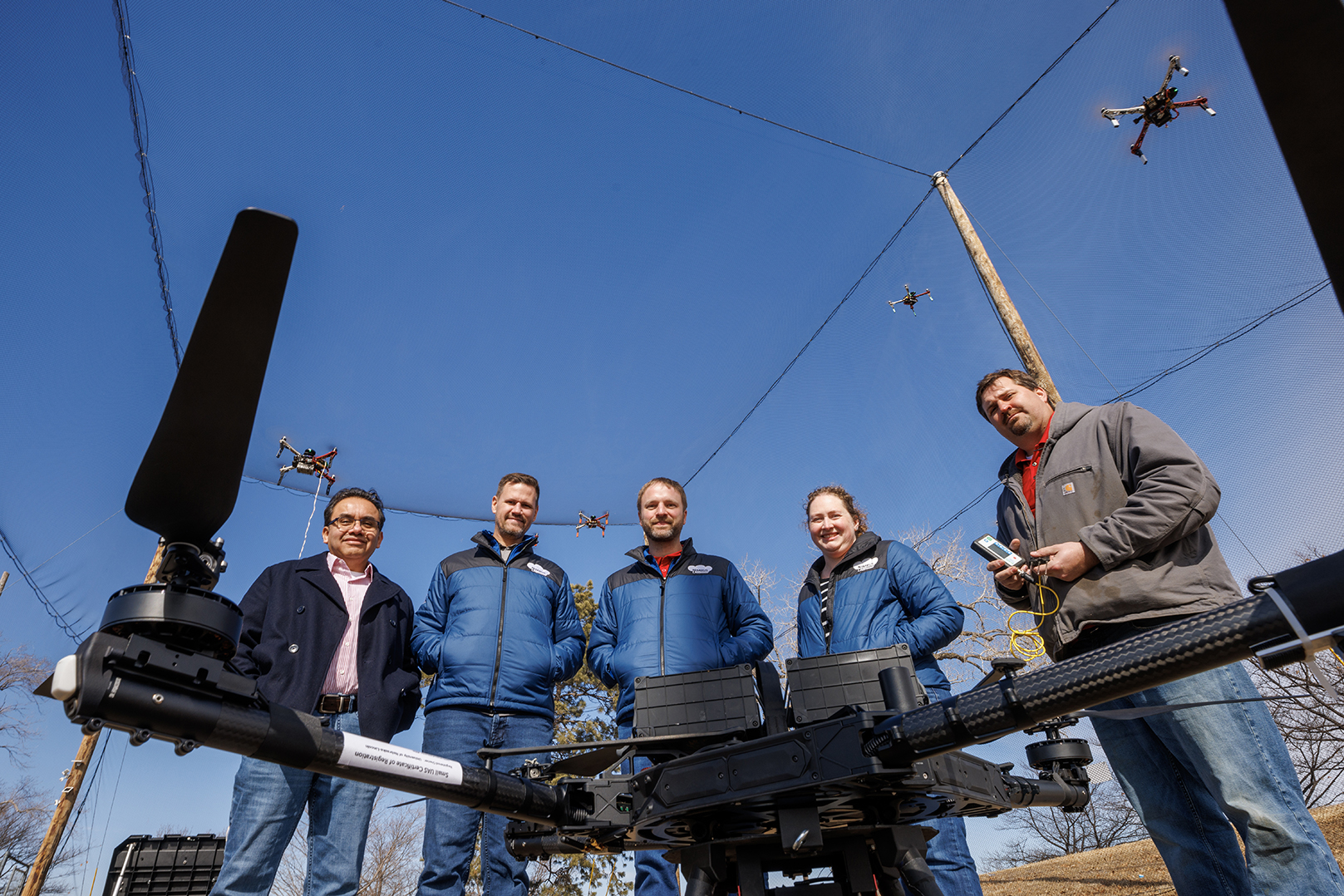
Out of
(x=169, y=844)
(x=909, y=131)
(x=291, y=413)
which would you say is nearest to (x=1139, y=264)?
(x=909, y=131)

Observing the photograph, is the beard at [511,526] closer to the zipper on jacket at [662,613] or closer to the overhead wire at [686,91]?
the zipper on jacket at [662,613]

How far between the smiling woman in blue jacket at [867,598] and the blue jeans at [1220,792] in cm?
62

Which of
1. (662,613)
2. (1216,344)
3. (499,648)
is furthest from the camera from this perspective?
(1216,344)

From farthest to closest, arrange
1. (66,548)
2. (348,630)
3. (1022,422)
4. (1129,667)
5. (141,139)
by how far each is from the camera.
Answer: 1. (66,548)
2. (141,139)
3. (348,630)
4. (1022,422)
5. (1129,667)

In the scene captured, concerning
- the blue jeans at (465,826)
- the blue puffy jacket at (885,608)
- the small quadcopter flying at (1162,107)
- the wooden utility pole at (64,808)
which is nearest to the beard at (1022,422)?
the blue puffy jacket at (885,608)

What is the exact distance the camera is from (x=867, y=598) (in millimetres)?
2830

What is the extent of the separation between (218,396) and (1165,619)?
2.13 metres

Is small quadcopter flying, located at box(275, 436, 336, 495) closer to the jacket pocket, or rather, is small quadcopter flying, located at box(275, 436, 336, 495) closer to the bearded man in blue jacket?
the bearded man in blue jacket

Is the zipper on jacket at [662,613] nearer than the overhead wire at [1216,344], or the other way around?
the zipper on jacket at [662,613]

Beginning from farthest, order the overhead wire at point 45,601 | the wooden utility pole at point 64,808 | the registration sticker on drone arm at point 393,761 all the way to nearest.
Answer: the wooden utility pole at point 64,808
the overhead wire at point 45,601
the registration sticker on drone arm at point 393,761

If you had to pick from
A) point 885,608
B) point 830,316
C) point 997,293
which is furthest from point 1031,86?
point 885,608

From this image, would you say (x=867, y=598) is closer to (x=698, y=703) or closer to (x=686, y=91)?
(x=698, y=703)

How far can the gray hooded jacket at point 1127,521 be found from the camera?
71.5 inches

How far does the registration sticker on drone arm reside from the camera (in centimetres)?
114
